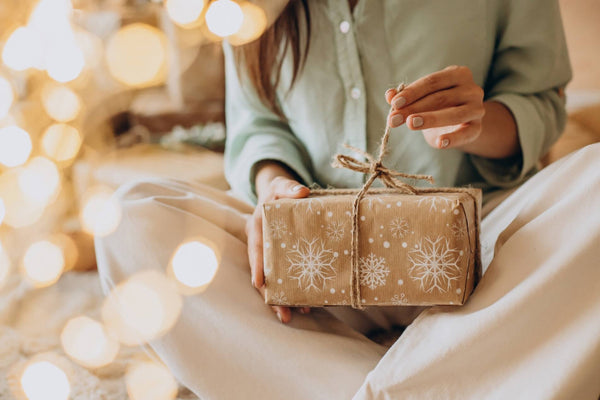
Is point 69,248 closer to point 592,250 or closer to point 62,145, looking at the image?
point 62,145

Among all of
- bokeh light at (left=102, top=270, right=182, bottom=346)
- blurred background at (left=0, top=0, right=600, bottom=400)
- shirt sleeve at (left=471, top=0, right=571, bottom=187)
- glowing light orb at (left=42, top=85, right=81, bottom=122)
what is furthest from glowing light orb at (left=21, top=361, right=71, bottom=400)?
glowing light orb at (left=42, top=85, right=81, bottom=122)

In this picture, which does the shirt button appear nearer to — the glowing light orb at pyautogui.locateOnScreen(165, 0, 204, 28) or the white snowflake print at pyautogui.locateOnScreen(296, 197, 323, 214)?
the white snowflake print at pyautogui.locateOnScreen(296, 197, 323, 214)

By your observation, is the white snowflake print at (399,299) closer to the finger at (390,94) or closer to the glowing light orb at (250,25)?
the finger at (390,94)

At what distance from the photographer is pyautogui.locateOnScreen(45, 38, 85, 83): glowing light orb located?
5.31ft

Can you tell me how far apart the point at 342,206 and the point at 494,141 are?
11.9 inches

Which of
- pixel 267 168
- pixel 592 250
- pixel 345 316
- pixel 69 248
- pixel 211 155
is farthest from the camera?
pixel 211 155

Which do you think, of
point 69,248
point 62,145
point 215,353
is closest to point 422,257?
point 215,353

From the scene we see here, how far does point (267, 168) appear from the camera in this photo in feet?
2.70

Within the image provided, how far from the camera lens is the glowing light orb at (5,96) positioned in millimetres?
1533

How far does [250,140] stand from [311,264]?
378 millimetres

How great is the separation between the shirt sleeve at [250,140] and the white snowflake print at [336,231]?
27 centimetres

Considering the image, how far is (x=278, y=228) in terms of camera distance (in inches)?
22.8

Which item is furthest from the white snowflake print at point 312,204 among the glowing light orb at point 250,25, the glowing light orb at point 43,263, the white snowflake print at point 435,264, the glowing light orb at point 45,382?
the glowing light orb at point 43,263

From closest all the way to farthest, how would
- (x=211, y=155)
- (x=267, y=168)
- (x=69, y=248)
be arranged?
(x=267, y=168) → (x=69, y=248) → (x=211, y=155)
